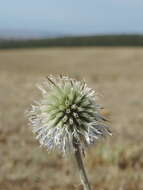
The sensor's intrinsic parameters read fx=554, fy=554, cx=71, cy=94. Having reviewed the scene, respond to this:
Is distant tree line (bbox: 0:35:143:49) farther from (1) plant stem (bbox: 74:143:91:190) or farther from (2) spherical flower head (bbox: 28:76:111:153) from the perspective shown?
(1) plant stem (bbox: 74:143:91:190)

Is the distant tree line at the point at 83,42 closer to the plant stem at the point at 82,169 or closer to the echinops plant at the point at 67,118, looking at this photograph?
the echinops plant at the point at 67,118

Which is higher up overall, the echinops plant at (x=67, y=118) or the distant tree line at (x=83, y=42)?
the distant tree line at (x=83, y=42)

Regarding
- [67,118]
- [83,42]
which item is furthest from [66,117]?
[83,42]

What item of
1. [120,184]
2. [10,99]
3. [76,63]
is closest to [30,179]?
[120,184]

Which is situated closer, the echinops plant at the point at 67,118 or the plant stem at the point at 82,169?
the plant stem at the point at 82,169

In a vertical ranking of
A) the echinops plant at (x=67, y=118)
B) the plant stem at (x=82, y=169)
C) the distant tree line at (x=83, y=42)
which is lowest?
the plant stem at (x=82, y=169)

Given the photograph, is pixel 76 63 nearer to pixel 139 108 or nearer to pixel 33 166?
pixel 139 108

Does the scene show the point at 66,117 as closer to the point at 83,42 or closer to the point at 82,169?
the point at 82,169

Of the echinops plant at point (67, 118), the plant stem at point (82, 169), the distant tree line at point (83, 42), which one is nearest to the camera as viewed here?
the plant stem at point (82, 169)

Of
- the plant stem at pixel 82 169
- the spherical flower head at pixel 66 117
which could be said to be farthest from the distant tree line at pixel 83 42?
the plant stem at pixel 82 169
